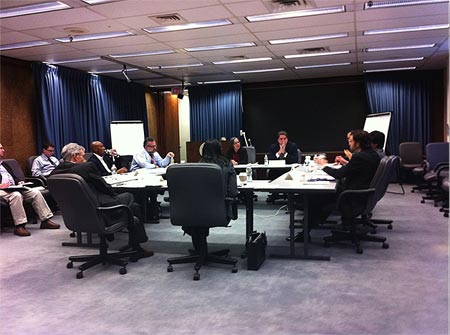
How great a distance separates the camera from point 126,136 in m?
9.17

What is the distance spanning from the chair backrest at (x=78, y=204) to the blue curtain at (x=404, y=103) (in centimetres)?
785

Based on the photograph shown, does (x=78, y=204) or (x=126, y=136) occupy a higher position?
(x=126, y=136)

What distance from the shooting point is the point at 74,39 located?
18.8 ft

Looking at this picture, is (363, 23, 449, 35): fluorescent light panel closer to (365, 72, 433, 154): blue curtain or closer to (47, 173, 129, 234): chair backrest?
(365, 72, 433, 154): blue curtain

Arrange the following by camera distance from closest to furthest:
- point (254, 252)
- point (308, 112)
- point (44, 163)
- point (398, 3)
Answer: point (254, 252), point (398, 3), point (44, 163), point (308, 112)

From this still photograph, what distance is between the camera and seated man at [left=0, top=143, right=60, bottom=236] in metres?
5.36

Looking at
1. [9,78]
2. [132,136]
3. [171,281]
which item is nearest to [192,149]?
[132,136]

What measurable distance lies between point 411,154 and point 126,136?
617 cm

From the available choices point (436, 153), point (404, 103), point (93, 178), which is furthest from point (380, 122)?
point (93, 178)

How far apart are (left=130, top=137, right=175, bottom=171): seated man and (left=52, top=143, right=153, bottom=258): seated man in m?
2.33

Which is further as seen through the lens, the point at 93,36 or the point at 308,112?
the point at 308,112

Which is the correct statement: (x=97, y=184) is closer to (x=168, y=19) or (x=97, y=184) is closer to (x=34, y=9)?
(x=34, y=9)

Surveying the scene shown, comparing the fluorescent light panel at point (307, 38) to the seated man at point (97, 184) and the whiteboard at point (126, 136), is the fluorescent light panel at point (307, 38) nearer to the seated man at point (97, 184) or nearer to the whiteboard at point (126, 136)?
the seated man at point (97, 184)

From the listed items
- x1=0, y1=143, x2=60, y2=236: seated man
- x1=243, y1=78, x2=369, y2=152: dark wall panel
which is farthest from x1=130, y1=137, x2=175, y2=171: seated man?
x1=243, y1=78, x2=369, y2=152: dark wall panel
